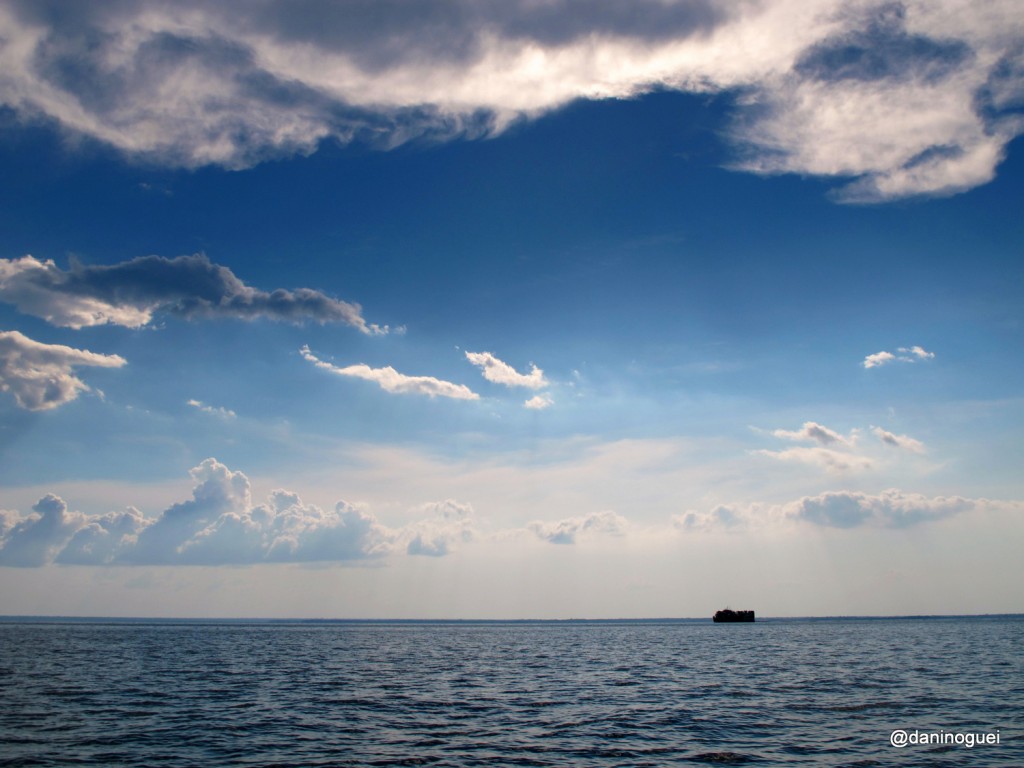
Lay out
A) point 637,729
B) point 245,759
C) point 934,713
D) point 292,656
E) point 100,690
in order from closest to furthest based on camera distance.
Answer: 1. point 245,759
2. point 637,729
3. point 934,713
4. point 100,690
5. point 292,656

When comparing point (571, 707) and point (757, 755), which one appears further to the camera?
point (571, 707)

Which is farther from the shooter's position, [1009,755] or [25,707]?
[25,707]

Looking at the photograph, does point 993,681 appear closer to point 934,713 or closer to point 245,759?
point 934,713

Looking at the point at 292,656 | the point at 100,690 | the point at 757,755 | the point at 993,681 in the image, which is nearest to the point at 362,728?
the point at 757,755

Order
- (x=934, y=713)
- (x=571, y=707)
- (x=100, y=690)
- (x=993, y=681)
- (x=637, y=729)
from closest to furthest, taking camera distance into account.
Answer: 1. (x=637, y=729)
2. (x=934, y=713)
3. (x=571, y=707)
4. (x=100, y=690)
5. (x=993, y=681)

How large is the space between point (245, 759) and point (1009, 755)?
3524 centimetres

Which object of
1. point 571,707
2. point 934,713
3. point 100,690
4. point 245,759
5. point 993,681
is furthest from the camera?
point 993,681

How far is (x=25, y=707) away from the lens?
47094mm

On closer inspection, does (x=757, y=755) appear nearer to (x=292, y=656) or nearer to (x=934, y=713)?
(x=934, y=713)

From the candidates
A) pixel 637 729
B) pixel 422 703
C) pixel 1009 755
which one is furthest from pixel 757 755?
pixel 422 703

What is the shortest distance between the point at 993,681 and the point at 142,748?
66.0 m

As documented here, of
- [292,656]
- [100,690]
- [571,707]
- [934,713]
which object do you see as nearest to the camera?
[934,713]

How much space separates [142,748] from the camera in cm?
3516

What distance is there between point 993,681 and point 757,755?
4238 centimetres
